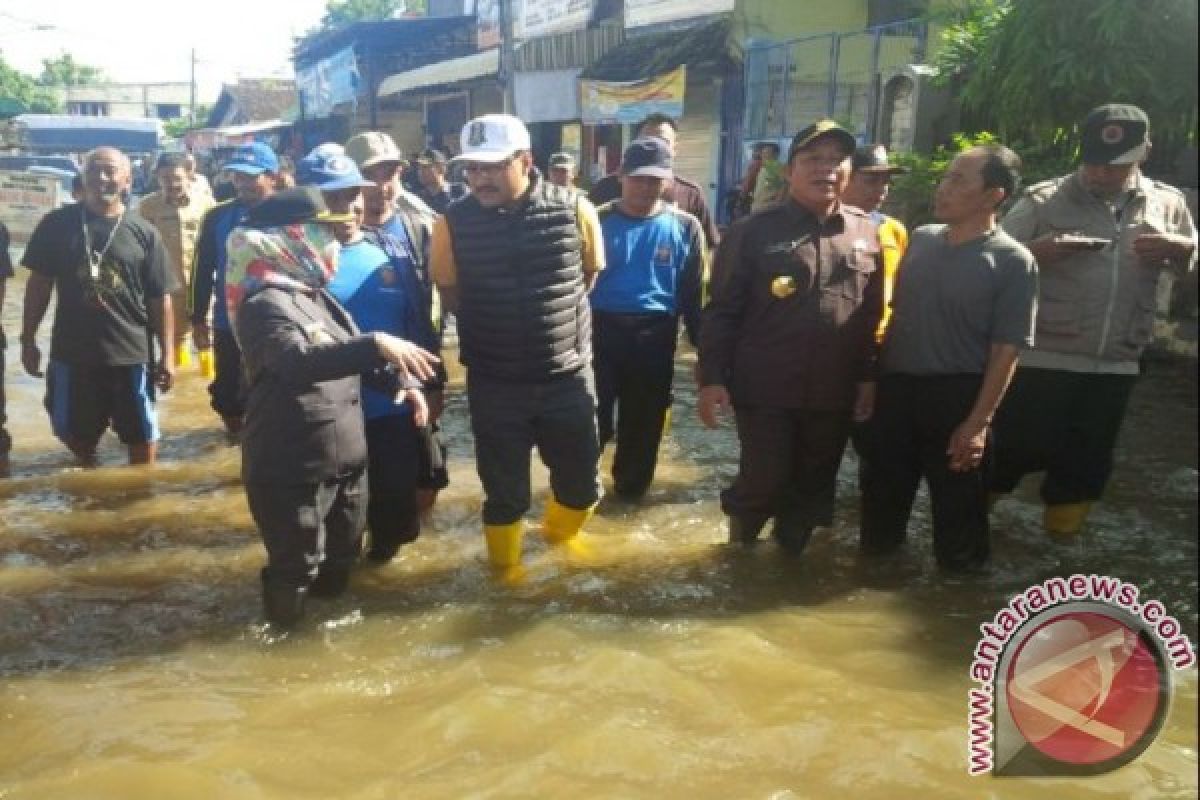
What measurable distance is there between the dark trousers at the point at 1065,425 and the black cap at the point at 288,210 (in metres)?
3.03

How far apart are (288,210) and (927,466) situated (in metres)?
2.69

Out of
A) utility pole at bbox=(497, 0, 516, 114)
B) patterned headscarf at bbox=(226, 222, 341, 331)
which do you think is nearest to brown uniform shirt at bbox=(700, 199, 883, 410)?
patterned headscarf at bbox=(226, 222, 341, 331)

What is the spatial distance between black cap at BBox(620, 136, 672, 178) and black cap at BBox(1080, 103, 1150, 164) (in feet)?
6.16

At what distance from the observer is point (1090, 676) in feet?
7.11

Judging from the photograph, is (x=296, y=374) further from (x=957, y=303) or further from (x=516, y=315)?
(x=957, y=303)

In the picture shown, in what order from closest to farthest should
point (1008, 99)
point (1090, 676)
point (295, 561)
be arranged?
point (1090, 676) → point (295, 561) → point (1008, 99)

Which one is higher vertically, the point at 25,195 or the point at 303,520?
the point at 25,195

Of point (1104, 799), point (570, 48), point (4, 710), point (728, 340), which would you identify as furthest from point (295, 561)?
point (570, 48)

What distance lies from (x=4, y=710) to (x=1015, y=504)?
177 inches

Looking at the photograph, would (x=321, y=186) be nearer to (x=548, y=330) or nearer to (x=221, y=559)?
(x=548, y=330)

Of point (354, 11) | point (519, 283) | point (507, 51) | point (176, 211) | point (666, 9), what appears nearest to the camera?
point (519, 283)

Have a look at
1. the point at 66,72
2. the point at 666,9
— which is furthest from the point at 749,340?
the point at 66,72

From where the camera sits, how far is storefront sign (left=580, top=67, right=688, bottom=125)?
14.7m

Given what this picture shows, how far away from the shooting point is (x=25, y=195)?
17.3 meters
